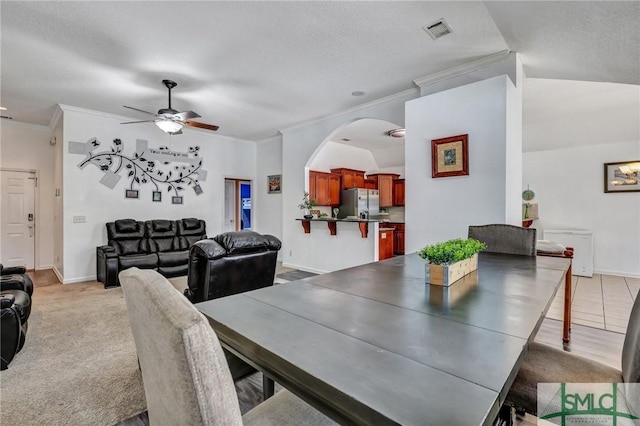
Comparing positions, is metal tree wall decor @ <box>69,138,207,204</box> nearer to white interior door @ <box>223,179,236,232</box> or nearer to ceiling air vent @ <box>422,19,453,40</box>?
white interior door @ <box>223,179,236,232</box>

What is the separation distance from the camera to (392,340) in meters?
0.83

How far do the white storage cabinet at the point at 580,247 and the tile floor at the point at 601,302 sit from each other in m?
0.16

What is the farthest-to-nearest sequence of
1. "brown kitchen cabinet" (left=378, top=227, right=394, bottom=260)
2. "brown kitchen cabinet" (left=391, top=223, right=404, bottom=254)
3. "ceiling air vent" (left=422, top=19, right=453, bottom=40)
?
"brown kitchen cabinet" (left=391, top=223, right=404, bottom=254) < "brown kitchen cabinet" (left=378, top=227, right=394, bottom=260) < "ceiling air vent" (left=422, top=19, right=453, bottom=40)

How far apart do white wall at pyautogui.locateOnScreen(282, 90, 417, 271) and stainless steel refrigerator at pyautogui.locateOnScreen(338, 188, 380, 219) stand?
2064 millimetres

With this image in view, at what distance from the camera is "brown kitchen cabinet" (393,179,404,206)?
27.8 feet

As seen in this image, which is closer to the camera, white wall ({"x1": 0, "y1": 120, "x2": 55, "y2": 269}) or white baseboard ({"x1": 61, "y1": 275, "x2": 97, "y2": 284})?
white baseboard ({"x1": 61, "y1": 275, "x2": 97, "y2": 284})

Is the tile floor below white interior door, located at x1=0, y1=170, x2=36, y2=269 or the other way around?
below

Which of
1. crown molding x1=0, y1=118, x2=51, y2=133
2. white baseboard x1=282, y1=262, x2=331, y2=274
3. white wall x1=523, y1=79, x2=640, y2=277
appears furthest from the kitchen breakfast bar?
crown molding x1=0, y1=118, x2=51, y2=133

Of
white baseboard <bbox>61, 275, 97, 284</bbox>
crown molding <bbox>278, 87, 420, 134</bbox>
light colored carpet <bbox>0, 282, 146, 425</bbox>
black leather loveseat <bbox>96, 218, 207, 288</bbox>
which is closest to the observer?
light colored carpet <bbox>0, 282, 146, 425</bbox>

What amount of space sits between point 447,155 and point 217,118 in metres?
4.23

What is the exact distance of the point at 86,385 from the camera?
2.11 metres

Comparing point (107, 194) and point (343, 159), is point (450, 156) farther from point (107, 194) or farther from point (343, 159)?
point (107, 194)

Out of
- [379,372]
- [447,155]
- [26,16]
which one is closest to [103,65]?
[26,16]

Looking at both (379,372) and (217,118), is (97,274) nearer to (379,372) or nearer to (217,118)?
(217,118)
